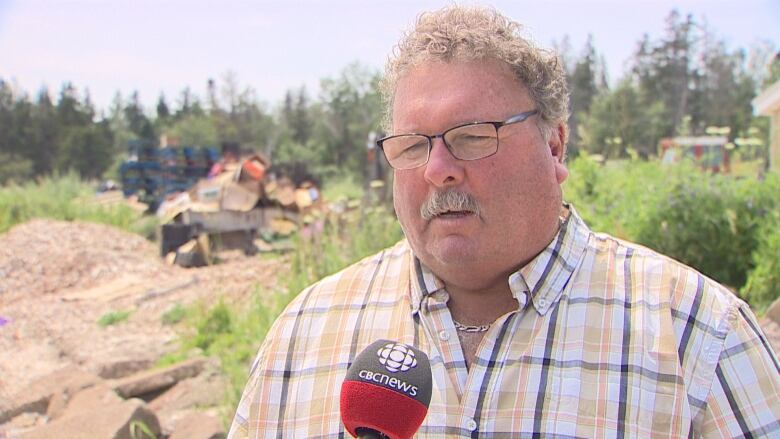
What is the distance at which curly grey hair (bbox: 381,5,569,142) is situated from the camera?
5.72 feet

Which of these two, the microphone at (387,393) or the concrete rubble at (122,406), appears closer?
the microphone at (387,393)

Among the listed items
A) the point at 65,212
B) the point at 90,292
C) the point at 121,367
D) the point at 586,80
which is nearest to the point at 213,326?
the point at 121,367

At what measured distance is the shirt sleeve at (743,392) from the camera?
149cm

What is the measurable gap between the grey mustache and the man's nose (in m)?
0.03

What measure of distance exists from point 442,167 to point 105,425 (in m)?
3.28

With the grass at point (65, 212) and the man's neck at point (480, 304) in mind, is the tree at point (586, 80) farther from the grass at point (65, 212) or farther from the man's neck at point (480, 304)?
the man's neck at point (480, 304)

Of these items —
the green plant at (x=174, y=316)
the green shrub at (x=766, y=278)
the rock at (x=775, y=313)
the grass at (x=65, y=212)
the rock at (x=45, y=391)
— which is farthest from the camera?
the grass at (x=65, y=212)

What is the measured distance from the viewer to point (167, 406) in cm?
526

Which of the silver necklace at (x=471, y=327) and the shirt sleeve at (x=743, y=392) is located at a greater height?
the silver necklace at (x=471, y=327)

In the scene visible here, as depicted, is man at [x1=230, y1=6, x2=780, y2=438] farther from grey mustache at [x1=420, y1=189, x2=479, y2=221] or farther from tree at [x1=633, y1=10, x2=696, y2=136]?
tree at [x1=633, y1=10, x2=696, y2=136]

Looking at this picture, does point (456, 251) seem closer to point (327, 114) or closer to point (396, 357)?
point (396, 357)

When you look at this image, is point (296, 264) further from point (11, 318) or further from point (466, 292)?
point (466, 292)

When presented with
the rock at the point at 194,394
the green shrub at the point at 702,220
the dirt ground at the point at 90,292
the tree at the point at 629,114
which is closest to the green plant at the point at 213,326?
the dirt ground at the point at 90,292

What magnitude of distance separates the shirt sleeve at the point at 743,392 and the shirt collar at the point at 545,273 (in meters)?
0.40
